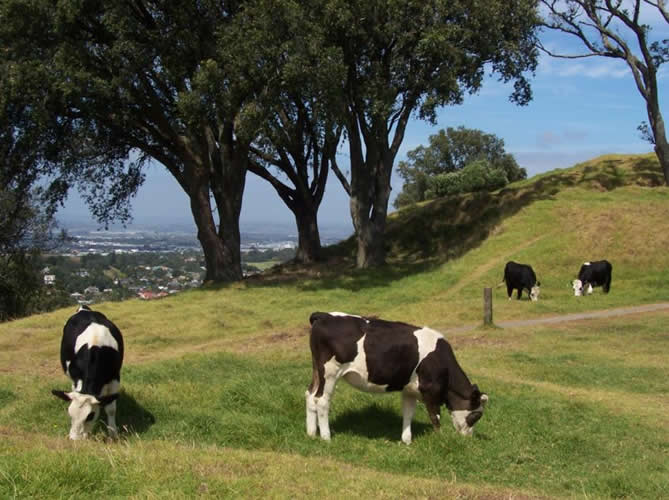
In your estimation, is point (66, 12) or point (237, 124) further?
point (237, 124)

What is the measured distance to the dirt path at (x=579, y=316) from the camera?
887 inches

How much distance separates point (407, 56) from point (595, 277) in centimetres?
1237

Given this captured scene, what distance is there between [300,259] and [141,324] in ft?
57.0

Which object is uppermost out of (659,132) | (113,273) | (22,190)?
(659,132)

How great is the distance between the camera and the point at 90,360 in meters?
10.1

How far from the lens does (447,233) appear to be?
38719 mm

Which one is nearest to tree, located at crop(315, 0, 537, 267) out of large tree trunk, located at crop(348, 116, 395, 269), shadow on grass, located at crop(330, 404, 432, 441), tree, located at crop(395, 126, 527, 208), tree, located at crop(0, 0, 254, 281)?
large tree trunk, located at crop(348, 116, 395, 269)

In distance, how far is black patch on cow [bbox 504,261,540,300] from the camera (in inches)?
1071

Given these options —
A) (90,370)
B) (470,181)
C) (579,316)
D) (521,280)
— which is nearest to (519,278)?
(521,280)

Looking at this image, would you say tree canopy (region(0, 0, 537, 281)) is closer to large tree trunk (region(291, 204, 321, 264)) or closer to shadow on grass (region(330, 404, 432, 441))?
large tree trunk (region(291, 204, 321, 264))

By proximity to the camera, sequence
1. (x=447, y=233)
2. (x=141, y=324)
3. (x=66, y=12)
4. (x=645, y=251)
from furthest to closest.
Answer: (x=447, y=233)
(x=645, y=251)
(x=66, y=12)
(x=141, y=324)

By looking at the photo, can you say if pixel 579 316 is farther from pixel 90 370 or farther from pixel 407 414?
pixel 90 370

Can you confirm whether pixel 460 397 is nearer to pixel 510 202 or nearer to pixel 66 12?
pixel 66 12

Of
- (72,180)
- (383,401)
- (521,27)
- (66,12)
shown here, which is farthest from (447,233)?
(383,401)
